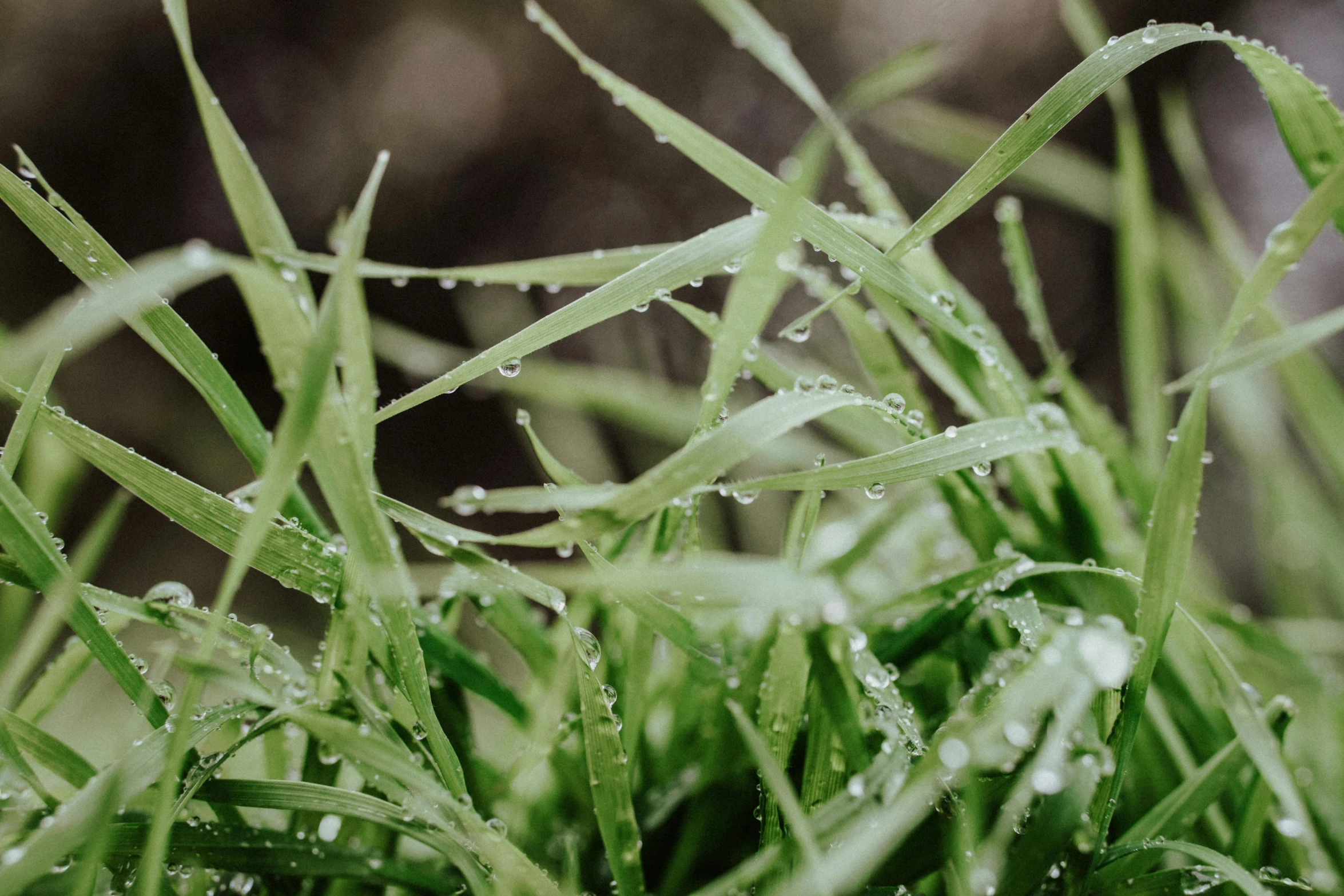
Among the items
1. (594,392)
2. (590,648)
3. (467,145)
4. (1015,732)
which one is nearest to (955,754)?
(1015,732)

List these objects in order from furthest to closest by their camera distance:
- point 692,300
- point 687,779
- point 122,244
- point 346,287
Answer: point 692,300 → point 122,244 → point 687,779 → point 346,287

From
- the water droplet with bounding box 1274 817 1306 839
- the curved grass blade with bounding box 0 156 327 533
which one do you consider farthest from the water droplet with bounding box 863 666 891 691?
the curved grass blade with bounding box 0 156 327 533

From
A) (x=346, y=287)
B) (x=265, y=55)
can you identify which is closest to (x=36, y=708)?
(x=346, y=287)

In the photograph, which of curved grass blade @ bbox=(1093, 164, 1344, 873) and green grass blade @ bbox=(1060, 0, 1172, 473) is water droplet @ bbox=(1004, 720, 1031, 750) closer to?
curved grass blade @ bbox=(1093, 164, 1344, 873)

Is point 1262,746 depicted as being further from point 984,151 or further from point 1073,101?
point 984,151

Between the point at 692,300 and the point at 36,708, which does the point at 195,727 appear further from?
the point at 692,300

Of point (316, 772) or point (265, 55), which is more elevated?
point (265, 55)

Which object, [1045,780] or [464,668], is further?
[464,668]
